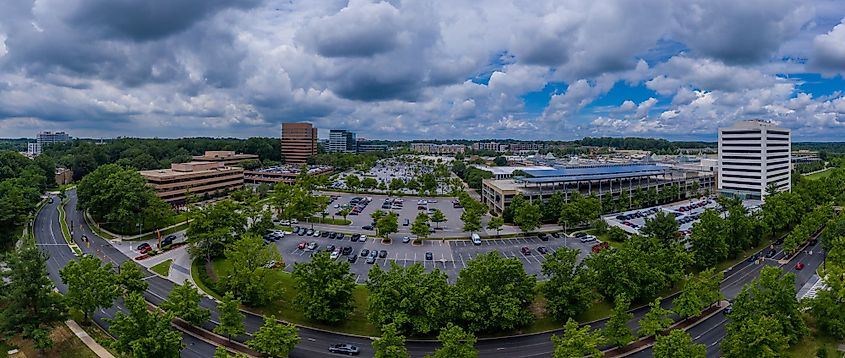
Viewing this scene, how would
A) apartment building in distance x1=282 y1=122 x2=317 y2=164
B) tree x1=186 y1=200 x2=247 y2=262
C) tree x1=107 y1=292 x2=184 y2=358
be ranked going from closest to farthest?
1. tree x1=107 y1=292 x2=184 y2=358
2. tree x1=186 y1=200 x2=247 y2=262
3. apartment building in distance x1=282 y1=122 x2=317 y2=164

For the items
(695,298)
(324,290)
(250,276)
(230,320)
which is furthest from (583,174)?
(230,320)

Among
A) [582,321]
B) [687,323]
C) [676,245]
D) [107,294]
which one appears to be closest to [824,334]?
[687,323]

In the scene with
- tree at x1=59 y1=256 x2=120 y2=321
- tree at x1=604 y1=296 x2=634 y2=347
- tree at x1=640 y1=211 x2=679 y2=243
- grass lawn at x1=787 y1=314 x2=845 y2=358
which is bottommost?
grass lawn at x1=787 y1=314 x2=845 y2=358

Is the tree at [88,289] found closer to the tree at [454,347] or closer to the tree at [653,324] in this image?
the tree at [454,347]

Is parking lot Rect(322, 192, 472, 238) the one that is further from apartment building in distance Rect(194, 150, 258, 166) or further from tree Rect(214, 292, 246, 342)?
apartment building in distance Rect(194, 150, 258, 166)

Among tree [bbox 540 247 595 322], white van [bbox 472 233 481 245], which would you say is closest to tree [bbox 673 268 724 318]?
tree [bbox 540 247 595 322]

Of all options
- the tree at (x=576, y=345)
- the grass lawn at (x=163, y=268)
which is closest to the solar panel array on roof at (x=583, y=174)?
the tree at (x=576, y=345)

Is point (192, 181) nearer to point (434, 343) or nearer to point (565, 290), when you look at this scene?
point (434, 343)
